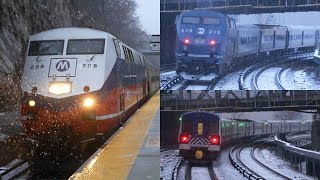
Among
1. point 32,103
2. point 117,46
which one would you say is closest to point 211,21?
point 32,103

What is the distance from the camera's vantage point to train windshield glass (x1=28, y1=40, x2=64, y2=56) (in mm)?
4772

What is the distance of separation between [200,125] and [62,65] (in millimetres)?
2483

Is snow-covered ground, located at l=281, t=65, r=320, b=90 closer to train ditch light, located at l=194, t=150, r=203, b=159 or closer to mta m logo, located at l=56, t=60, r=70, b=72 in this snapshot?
train ditch light, located at l=194, t=150, r=203, b=159

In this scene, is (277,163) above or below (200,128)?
below

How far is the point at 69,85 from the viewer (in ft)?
16.1

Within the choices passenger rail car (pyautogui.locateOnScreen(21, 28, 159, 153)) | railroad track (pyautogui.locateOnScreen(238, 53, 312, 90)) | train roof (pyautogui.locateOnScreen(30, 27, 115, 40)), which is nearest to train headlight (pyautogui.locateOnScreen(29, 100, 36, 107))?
passenger rail car (pyautogui.locateOnScreen(21, 28, 159, 153))

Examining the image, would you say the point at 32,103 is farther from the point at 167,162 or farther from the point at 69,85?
the point at 167,162

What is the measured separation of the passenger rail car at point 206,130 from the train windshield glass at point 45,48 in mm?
2418

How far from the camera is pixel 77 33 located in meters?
5.01

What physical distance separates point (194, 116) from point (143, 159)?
1774mm

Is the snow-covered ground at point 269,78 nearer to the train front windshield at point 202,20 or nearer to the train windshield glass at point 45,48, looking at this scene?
the train front windshield at point 202,20

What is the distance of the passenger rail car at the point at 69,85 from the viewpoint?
4797mm

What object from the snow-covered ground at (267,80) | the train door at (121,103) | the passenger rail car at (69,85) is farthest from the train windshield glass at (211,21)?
the train door at (121,103)

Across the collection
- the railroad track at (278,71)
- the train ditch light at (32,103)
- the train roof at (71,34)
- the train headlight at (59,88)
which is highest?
the train roof at (71,34)
